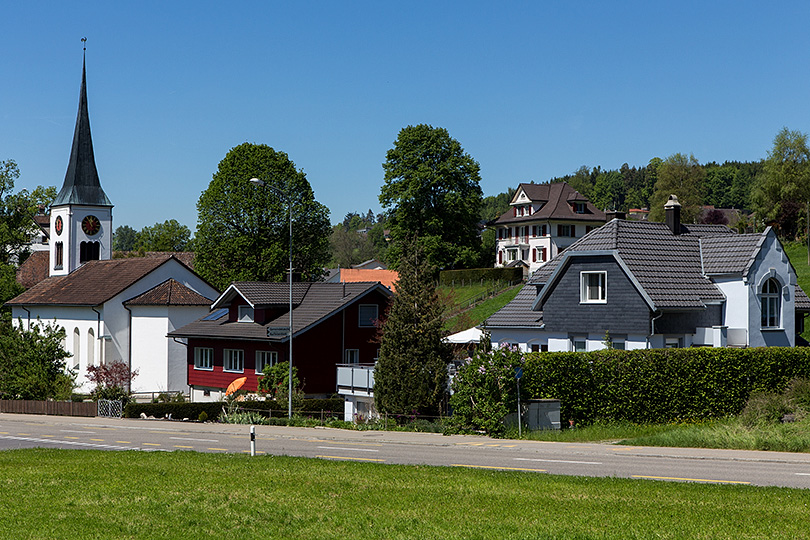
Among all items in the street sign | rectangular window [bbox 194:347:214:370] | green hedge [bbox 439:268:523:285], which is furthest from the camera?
green hedge [bbox 439:268:523:285]

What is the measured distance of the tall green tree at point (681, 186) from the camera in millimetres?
108600

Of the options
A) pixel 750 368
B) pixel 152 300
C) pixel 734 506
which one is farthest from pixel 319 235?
pixel 734 506

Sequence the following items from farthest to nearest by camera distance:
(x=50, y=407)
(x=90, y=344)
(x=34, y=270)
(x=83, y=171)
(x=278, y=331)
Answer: (x=34, y=270) → (x=83, y=171) → (x=90, y=344) → (x=50, y=407) → (x=278, y=331)

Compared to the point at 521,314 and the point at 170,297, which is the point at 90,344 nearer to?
the point at 170,297

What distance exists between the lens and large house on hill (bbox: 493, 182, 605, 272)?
10062cm

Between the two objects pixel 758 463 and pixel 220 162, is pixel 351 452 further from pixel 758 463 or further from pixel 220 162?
pixel 220 162

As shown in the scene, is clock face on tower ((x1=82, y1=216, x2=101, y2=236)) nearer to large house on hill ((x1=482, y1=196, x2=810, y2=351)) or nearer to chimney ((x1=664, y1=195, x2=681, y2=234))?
large house on hill ((x1=482, y1=196, x2=810, y2=351))

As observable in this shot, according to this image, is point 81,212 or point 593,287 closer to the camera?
point 593,287

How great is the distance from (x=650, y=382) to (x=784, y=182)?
224 ft

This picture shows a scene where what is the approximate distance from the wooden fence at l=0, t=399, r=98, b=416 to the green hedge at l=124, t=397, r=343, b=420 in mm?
4288

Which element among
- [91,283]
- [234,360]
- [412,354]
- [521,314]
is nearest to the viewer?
[412,354]

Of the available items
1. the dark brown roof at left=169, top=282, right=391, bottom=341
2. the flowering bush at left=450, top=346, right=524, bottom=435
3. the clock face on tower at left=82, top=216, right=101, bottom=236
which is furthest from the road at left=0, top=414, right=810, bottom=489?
the clock face on tower at left=82, top=216, right=101, bottom=236

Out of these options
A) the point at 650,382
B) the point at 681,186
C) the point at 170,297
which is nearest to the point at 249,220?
the point at 170,297

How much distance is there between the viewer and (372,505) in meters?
13.6
